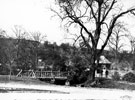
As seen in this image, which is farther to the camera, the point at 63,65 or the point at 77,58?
the point at 63,65

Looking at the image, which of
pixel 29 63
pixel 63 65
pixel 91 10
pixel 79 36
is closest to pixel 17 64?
pixel 29 63

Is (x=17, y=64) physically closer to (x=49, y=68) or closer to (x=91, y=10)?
(x=49, y=68)

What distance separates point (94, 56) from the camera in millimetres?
29203

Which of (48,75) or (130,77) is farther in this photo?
(48,75)

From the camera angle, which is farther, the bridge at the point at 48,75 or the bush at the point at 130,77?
the bridge at the point at 48,75

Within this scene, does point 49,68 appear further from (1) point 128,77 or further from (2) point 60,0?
(2) point 60,0

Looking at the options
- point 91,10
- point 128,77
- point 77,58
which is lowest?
point 128,77

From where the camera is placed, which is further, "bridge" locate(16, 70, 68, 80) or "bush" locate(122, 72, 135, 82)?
"bridge" locate(16, 70, 68, 80)

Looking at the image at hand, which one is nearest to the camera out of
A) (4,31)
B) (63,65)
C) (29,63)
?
(63,65)

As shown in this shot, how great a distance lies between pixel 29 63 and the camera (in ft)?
164

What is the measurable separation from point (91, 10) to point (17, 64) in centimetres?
2300

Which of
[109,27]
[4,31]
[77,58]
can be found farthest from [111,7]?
[4,31]

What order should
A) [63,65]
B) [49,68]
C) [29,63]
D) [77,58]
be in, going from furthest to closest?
[29,63] → [49,68] → [63,65] → [77,58]

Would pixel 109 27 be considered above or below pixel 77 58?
above
